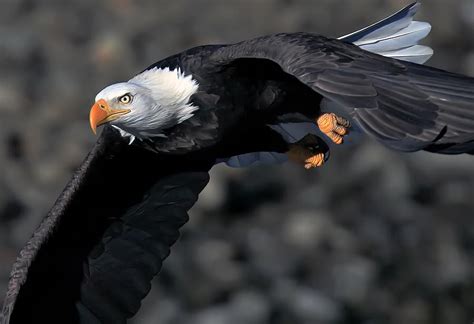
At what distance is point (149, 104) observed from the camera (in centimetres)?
1009

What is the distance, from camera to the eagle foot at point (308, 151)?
10.9 m

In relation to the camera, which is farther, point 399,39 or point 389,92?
point 399,39

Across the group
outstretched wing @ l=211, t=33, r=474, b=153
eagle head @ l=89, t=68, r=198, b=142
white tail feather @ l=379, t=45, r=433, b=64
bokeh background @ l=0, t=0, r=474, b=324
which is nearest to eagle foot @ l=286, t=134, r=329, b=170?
white tail feather @ l=379, t=45, r=433, b=64

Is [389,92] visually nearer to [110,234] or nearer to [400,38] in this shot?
[400,38]

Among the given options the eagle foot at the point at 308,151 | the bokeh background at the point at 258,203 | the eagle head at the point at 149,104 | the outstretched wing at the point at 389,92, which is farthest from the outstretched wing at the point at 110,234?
the bokeh background at the point at 258,203

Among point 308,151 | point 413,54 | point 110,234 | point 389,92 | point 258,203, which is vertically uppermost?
point 389,92

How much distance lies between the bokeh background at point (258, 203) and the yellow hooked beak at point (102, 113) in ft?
14.0

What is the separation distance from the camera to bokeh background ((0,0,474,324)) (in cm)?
1452

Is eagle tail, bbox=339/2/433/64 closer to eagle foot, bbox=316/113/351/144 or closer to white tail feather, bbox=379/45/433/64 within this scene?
white tail feather, bbox=379/45/433/64

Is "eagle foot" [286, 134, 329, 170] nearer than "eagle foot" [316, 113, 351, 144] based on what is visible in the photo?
No

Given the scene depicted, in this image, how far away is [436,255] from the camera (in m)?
15.1

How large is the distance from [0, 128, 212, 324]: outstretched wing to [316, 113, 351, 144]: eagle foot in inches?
38.4

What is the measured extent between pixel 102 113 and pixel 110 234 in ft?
3.47

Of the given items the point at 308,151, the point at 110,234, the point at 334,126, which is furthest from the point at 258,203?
the point at 334,126
